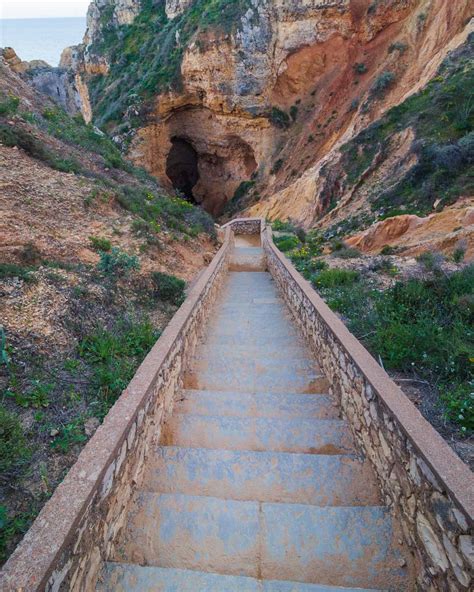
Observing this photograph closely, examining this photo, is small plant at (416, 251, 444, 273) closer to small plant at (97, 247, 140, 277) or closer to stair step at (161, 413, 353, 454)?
stair step at (161, 413, 353, 454)

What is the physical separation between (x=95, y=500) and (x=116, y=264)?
4626 mm

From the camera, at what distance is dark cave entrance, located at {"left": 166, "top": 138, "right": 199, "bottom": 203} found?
3183 cm

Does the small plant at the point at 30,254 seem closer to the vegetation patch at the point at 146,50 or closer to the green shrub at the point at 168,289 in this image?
the green shrub at the point at 168,289

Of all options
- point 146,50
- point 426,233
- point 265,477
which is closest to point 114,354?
point 265,477

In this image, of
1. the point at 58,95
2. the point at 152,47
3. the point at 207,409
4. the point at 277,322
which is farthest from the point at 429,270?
the point at 58,95

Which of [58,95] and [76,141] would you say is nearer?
[76,141]

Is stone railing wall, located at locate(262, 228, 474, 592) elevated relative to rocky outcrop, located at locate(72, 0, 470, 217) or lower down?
lower down

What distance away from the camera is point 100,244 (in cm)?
670

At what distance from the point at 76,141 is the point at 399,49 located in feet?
63.1

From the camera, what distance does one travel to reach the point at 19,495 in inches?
94.4

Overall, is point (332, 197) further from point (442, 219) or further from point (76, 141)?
point (76, 141)

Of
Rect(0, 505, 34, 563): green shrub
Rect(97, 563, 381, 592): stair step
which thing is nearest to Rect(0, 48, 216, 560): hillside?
Rect(0, 505, 34, 563): green shrub

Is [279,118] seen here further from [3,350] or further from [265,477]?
[265,477]

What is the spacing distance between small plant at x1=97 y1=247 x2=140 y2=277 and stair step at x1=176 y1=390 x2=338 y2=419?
3.07 m
